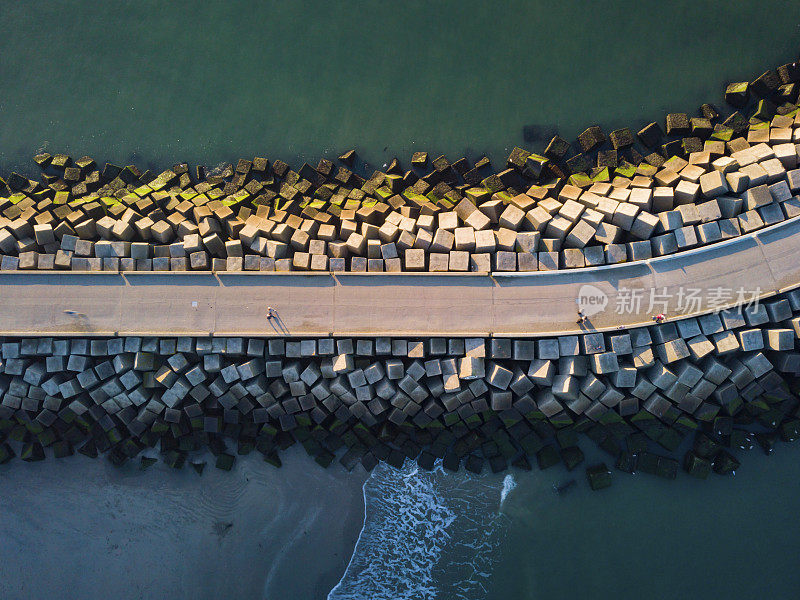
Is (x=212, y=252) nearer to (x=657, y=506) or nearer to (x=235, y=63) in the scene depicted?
(x=235, y=63)

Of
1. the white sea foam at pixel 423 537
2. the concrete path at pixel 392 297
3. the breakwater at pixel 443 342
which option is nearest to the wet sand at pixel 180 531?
the white sea foam at pixel 423 537

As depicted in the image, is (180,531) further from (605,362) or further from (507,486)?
(605,362)

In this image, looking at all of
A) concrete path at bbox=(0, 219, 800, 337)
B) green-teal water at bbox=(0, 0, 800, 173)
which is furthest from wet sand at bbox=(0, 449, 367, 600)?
green-teal water at bbox=(0, 0, 800, 173)

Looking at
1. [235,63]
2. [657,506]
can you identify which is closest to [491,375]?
[657,506]

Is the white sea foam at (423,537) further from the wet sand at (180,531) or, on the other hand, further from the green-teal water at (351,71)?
the green-teal water at (351,71)

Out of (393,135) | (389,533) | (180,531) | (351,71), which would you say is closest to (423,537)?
(389,533)

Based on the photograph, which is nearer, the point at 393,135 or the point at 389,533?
the point at 389,533
